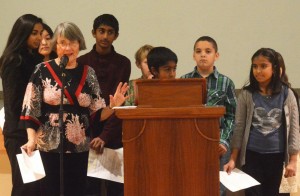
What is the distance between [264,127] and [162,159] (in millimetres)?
1162

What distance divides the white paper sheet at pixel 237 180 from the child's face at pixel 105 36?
3.55 feet

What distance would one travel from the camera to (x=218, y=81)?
2.92 metres

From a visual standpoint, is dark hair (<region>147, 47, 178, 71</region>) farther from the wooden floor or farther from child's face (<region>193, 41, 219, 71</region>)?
the wooden floor

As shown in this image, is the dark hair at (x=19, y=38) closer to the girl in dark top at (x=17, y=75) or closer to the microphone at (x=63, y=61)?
the girl in dark top at (x=17, y=75)

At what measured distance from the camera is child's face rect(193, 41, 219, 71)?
2.94 m

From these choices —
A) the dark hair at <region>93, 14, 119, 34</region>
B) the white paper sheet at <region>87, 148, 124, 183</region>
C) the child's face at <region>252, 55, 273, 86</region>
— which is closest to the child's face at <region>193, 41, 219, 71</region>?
the child's face at <region>252, 55, 273, 86</region>

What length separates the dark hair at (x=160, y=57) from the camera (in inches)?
96.7

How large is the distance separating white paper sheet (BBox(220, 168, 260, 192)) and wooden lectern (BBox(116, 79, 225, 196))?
2.24 feet

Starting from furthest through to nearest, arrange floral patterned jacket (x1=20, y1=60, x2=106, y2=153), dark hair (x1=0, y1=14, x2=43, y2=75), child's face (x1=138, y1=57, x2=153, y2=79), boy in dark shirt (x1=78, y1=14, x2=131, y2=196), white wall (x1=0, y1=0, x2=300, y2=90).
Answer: white wall (x1=0, y1=0, x2=300, y2=90) → child's face (x1=138, y1=57, x2=153, y2=79) → boy in dark shirt (x1=78, y1=14, x2=131, y2=196) → dark hair (x1=0, y1=14, x2=43, y2=75) → floral patterned jacket (x1=20, y1=60, x2=106, y2=153)

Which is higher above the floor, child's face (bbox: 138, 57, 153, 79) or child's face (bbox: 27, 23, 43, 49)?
child's face (bbox: 27, 23, 43, 49)

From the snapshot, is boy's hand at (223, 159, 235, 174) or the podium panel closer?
the podium panel

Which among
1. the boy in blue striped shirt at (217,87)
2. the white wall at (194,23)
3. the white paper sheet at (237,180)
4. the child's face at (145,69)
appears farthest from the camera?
the white wall at (194,23)

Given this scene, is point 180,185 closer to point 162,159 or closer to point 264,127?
point 162,159

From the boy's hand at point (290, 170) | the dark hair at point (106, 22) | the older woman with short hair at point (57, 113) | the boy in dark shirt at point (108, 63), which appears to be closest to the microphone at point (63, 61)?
the older woman with short hair at point (57, 113)
